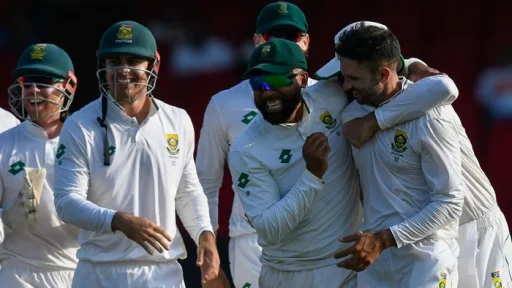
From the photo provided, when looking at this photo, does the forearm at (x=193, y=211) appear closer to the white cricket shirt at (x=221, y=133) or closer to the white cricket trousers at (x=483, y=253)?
the white cricket shirt at (x=221, y=133)

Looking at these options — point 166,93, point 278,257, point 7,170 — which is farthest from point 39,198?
point 166,93

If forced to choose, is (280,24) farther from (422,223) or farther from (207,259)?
(422,223)

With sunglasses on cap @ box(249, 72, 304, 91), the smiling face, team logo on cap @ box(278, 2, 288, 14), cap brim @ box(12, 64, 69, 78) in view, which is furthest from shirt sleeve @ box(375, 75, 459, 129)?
cap brim @ box(12, 64, 69, 78)

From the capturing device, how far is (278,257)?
518 cm

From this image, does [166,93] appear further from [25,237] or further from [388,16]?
[25,237]

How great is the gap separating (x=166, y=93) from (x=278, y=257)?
5382 mm

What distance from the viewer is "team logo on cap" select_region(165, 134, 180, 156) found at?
17.8 ft

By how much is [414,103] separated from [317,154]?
39 centimetres

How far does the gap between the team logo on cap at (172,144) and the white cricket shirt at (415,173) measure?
72 centimetres

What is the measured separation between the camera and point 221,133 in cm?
640

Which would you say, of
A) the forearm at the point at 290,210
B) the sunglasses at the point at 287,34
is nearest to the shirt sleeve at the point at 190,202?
the forearm at the point at 290,210

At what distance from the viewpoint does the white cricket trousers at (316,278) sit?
201 inches

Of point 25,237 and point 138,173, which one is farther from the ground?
point 138,173

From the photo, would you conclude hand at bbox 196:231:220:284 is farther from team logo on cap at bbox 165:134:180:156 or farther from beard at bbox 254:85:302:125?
beard at bbox 254:85:302:125
